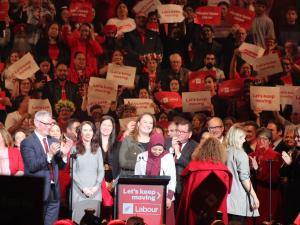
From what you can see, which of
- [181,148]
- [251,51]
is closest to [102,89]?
[251,51]

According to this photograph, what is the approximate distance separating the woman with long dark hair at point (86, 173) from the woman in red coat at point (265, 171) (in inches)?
77.5

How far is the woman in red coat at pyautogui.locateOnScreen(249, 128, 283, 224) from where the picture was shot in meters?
7.96

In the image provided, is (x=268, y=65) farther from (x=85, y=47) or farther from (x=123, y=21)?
(x=85, y=47)

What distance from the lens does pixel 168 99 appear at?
11383mm

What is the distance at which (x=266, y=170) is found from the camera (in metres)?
8.04

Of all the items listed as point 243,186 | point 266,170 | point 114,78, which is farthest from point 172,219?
point 114,78

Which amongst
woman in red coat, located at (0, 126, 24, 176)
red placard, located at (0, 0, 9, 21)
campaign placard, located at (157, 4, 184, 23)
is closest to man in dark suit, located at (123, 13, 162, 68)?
campaign placard, located at (157, 4, 184, 23)

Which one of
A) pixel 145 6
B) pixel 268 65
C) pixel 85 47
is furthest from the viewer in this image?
pixel 145 6

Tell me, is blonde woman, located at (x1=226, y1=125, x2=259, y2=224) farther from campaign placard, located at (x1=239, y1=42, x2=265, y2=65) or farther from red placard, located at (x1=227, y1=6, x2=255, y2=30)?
red placard, located at (x1=227, y1=6, x2=255, y2=30)

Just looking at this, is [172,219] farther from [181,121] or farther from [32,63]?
[32,63]

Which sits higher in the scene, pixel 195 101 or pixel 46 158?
pixel 195 101

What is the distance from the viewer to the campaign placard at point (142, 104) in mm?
11219

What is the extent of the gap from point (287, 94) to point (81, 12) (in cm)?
377

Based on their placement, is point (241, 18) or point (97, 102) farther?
point (241, 18)
